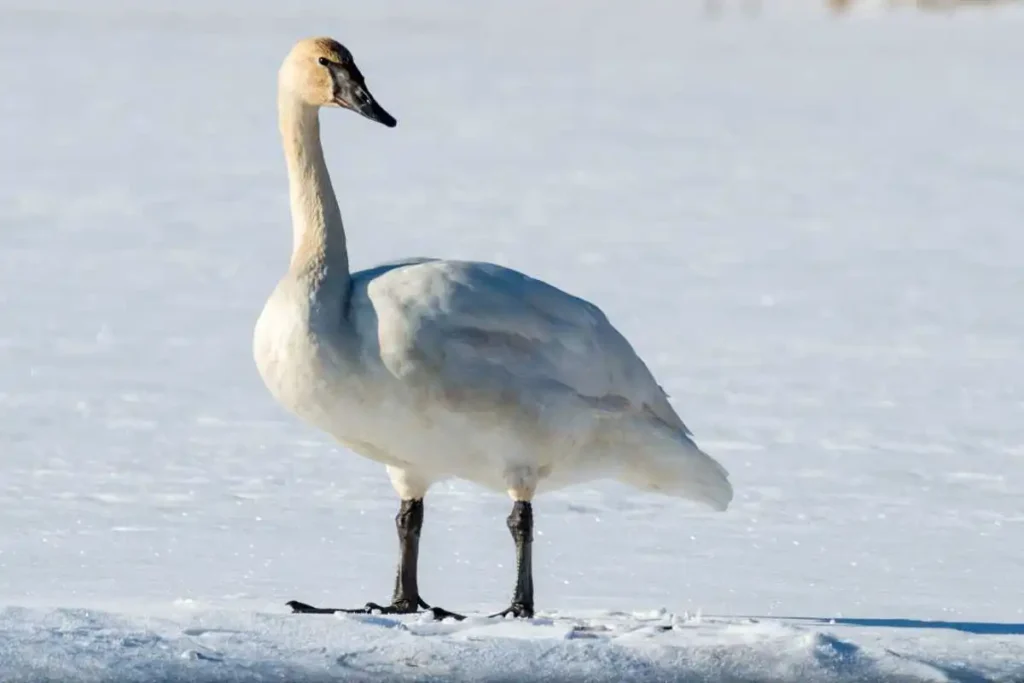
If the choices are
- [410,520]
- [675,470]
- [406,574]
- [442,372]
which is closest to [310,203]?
[442,372]

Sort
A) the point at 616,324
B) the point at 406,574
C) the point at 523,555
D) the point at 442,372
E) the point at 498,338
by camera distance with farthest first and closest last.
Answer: the point at 616,324
the point at 406,574
the point at 523,555
the point at 498,338
the point at 442,372

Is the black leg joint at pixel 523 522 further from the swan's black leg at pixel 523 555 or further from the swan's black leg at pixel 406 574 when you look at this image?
the swan's black leg at pixel 406 574

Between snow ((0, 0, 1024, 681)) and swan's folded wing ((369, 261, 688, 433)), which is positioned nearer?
snow ((0, 0, 1024, 681))

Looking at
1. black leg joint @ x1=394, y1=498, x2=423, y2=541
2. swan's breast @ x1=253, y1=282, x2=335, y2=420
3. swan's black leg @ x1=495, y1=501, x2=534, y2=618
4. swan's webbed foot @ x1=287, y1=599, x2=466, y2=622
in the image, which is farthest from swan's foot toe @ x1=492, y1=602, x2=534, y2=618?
swan's breast @ x1=253, y1=282, x2=335, y2=420

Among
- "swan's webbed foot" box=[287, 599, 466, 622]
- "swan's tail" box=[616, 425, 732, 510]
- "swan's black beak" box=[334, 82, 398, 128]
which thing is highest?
"swan's black beak" box=[334, 82, 398, 128]

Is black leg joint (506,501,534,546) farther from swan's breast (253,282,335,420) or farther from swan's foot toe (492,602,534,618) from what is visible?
swan's breast (253,282,335,420)

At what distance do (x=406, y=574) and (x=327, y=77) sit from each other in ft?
3.95

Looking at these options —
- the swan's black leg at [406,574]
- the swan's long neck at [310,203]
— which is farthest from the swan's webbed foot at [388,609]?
the swan's long neck at [310,203]

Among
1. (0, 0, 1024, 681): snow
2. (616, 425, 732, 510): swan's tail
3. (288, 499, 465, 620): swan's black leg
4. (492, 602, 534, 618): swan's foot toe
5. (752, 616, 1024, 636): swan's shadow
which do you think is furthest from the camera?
(616, 425, 732, 510): swan's tail

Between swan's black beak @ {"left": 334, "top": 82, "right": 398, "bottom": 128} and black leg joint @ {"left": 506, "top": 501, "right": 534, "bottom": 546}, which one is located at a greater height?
swan's black beak @ {"left": 334, "top": 82, "right": 398, "bottom": 128}

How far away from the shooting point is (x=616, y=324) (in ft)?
30.4

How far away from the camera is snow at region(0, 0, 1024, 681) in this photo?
4152mm

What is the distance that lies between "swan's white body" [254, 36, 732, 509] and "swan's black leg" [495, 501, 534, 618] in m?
0.05

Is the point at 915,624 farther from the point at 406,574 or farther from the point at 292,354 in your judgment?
the point at 292,354
